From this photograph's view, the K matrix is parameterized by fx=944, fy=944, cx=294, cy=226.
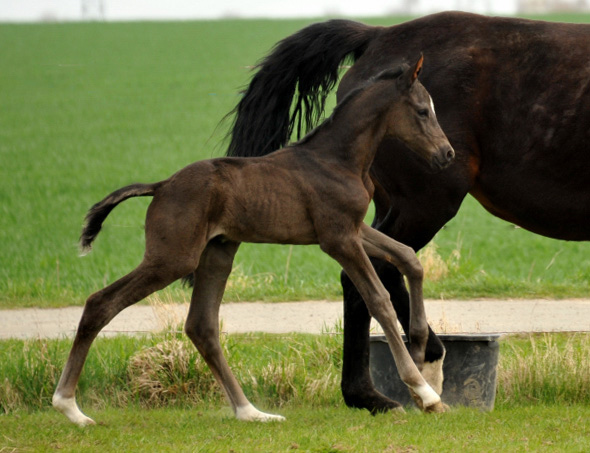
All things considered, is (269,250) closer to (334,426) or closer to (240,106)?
(240,106)

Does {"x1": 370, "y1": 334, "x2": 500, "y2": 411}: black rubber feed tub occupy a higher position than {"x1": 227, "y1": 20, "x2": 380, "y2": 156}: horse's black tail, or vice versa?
{"x1": 227, "y1": 20, "x2": 380, "y2": 156}: horse's black tail

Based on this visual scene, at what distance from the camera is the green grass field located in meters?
9.69

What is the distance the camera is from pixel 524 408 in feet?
17.6

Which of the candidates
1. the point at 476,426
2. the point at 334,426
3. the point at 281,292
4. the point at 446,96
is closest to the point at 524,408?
the point at 476,426

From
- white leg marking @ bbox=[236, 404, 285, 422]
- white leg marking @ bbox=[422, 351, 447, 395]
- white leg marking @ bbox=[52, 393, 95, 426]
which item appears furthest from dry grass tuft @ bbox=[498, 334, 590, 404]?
white leg marking @ bbox=[52, 393, 95, 426]

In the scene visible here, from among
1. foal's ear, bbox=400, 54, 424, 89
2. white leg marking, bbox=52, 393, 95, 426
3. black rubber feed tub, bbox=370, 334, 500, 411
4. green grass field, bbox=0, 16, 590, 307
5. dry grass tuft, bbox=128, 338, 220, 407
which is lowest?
green grass field, bbox=0, 16, 590, 307

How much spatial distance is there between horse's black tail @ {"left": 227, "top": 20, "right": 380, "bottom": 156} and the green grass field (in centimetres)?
30

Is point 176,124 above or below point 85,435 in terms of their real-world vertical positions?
below

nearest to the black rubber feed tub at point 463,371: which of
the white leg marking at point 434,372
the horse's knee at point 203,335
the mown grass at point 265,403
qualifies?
the mown grass at point 265,403

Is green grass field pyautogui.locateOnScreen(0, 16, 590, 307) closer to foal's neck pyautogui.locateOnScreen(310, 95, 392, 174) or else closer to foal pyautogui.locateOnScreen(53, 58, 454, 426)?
foal pyautogui.locateOnScreen(53, 58, 454, 426)

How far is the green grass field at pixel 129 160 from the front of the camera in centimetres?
969

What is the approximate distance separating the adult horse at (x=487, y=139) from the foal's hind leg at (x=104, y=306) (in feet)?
4.75

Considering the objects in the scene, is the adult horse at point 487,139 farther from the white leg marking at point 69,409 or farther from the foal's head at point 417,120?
the white leg marking at point 69,409

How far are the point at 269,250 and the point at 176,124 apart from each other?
15.0m
